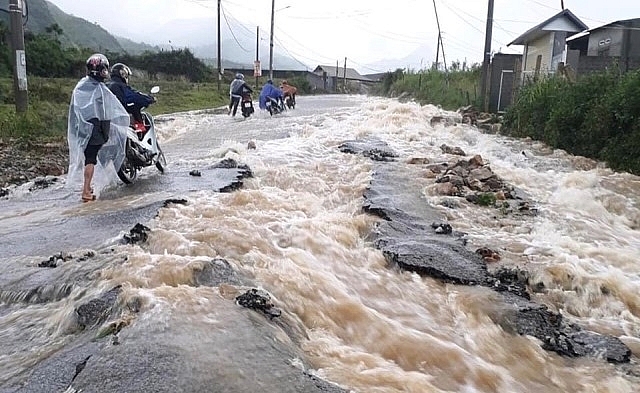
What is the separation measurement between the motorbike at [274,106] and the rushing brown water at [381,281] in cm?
1399

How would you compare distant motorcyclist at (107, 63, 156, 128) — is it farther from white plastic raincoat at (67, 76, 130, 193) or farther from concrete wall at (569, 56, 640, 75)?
concrete wall at (569, 56, 640, 75)

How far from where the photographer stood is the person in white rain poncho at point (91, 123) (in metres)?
7.19

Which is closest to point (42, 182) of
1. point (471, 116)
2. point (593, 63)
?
point (593, 63)

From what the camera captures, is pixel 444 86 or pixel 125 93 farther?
pixel 444 86

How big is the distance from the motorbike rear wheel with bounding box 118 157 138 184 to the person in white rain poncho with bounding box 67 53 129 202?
66cm

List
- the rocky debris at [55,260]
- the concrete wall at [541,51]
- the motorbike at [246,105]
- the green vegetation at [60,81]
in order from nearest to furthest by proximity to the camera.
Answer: the rocky debris at [55,260] → the green vegetation at [60,81] → the motorbike at [246,105] → the concrete wall at [541,51]

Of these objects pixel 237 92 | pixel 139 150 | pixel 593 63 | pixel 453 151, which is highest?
pixel 593 63

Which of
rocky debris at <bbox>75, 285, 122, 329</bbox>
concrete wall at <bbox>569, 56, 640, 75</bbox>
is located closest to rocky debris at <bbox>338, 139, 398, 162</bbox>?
concrete wall at <bbox>569, 56, 640, 75</bbox>

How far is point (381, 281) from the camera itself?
202 inches

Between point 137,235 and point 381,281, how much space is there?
→ 2.37 metres

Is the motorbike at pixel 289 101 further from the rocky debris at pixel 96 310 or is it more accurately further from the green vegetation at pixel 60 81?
the rocky debris at pixel 96 310

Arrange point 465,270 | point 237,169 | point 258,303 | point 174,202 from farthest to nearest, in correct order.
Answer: point 237,169 → point 174,202 → point 465,270 → point 258,303

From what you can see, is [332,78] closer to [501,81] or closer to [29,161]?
[501,81]

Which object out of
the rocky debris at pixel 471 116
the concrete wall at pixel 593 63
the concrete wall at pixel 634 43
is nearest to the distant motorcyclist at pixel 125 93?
the concrete wall at pixel 593 63
